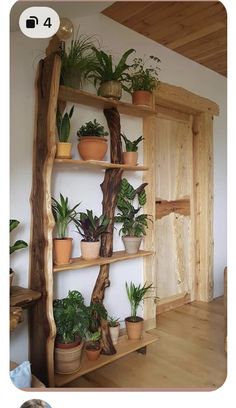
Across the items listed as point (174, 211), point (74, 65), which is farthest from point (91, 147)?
point (174, 211)

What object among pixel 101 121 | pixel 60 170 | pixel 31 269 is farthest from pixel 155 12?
pixel 31 269

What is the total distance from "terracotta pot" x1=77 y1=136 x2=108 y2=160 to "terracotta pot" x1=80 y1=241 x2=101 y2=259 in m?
0.43

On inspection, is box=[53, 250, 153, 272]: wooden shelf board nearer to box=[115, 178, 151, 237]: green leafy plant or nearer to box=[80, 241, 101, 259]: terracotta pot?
box=[80, 241, 101, 259]: terracotta pot

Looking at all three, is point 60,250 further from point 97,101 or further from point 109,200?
point 97,101

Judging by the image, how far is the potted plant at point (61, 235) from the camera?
4.46 ft

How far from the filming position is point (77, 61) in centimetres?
142

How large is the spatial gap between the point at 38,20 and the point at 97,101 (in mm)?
1070

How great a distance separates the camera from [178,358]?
160 centimetres

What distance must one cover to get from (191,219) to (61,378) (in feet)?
5.50

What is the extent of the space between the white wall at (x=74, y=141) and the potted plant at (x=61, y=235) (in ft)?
0.40

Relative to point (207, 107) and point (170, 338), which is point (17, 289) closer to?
point (170, 338)

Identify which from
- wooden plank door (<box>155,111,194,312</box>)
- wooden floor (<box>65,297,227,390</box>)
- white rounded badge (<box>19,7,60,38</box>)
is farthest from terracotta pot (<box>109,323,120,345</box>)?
white rounded badge (<box>19,7,60,38</box>)

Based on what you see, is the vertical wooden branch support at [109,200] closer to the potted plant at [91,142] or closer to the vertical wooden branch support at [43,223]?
the potted plant at [91,142]

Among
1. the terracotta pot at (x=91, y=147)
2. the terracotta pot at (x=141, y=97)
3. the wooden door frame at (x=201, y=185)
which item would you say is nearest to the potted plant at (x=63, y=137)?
the terracotta pot at (x=91, y=147)
